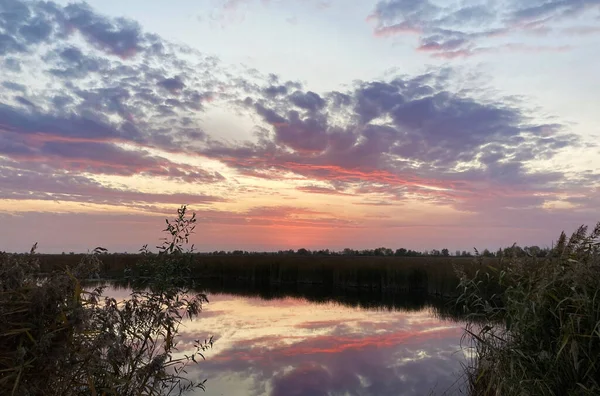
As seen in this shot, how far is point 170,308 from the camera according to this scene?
442 cm

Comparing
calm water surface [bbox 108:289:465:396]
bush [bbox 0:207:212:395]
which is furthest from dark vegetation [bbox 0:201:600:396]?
calm water surface [bbox 108:289:465:396]

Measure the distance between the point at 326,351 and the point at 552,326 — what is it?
35.0 ft

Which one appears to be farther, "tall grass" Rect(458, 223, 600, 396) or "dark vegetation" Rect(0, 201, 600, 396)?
"tall grass" Rect(458, 223, 600, 396)

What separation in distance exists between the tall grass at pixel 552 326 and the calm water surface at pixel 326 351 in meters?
5.83

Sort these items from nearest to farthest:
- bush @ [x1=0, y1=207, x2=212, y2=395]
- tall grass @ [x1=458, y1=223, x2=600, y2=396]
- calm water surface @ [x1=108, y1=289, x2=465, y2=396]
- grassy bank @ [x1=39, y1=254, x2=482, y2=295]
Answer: bush @ [x1=0, y1=207, x2=212, y2=395]
tall grass @ [x1=458, y1=223, x2=600, y2=396]
calm water surface @ [x1=108, y1=289, x2=465, y2=396]
grassy bank @ [x1=39, y1=254, x2=482, y2=295]

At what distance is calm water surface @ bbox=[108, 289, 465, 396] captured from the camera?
35.7 feet

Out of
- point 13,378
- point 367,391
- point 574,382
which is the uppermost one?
point 13,378

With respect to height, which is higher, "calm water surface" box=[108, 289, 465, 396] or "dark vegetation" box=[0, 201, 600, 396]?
"dark vegetation" box=[0, 201, 600, 396]

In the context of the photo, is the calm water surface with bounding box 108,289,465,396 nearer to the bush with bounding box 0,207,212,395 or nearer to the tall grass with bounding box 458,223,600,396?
the tall grass with bounding box 458,223,600,396

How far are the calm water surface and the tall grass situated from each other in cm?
583

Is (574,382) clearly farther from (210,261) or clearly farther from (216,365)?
(210,261)

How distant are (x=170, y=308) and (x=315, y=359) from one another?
956 centimetres

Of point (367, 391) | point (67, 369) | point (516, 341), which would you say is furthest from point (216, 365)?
point (67, 369)

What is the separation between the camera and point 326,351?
13969 millimetres
